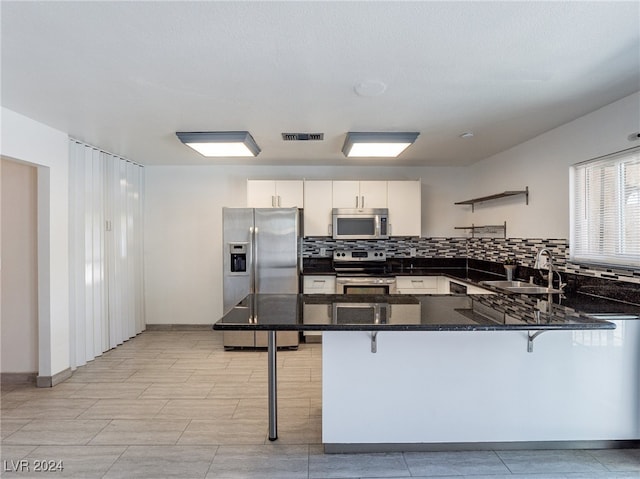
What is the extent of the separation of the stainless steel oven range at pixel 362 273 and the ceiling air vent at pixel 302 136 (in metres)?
1.80

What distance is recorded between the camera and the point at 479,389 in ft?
7.48

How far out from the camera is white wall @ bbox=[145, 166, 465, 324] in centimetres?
514

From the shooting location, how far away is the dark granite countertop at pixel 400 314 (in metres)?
1.85

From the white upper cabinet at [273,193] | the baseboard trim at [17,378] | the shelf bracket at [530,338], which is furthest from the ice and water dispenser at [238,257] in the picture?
the shelf bracket at [530,338]

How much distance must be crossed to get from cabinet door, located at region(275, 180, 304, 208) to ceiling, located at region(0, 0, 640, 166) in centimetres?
141

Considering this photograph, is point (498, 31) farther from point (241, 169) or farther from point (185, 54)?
point (241, 169)

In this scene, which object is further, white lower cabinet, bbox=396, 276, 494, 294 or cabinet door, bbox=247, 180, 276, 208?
cabinet door, bbox=247, 180, 276, 208

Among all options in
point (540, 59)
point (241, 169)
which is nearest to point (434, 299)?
point (540, 59)

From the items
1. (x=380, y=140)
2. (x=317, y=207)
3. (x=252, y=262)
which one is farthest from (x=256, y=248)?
(x=380, y=140)

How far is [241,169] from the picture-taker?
5133 millimetres

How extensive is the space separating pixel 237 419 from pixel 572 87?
3394mm

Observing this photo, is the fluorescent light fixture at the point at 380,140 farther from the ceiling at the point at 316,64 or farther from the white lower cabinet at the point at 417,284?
the white lower cabinet at the point at 417,284

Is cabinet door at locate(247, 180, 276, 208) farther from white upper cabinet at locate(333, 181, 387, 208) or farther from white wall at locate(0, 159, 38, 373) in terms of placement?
white wall at locate(0, 159, 38, 373)

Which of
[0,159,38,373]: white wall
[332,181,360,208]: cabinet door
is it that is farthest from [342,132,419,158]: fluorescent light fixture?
[0,159,38,373]: white wall
